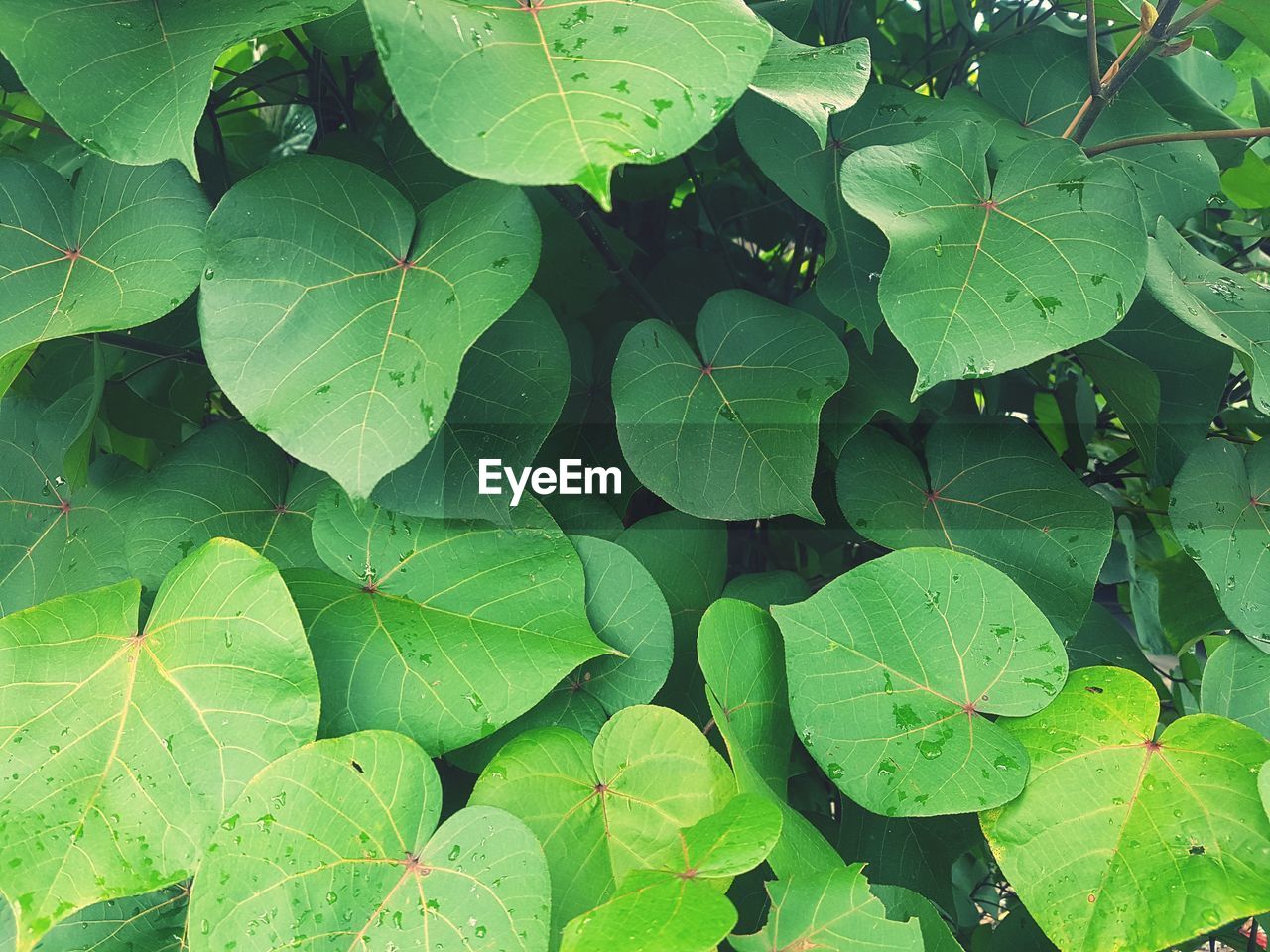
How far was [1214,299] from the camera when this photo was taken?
0.51 m

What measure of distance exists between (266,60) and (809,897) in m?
0.59

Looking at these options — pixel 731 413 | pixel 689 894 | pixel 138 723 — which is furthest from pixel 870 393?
pixel 138 723

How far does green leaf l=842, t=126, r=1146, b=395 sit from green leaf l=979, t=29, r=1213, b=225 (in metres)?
0.16

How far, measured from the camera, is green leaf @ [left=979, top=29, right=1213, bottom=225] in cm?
56

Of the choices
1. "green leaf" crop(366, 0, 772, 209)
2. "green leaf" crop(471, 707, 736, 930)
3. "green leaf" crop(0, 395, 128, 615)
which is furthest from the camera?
"green leaf" crop(0, 395, 128, 615)

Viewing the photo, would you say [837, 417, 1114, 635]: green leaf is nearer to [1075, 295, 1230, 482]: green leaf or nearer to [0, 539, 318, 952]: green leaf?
[1075, 295, 1230, 482]: green leaf

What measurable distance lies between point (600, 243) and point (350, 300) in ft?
0.45

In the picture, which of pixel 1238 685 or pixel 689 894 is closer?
pixel 689 894

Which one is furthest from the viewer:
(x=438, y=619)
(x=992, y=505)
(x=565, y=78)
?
(x=992, y=505)

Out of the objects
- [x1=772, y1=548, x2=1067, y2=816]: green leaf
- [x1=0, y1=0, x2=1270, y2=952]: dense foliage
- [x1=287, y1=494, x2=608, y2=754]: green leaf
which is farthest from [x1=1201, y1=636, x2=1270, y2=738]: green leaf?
[x1=287, y1=494, x2=608, y2=754]: green leaf

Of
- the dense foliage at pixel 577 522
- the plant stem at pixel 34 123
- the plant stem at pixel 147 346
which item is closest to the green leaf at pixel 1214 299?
the dense foliage at pixel 577 522

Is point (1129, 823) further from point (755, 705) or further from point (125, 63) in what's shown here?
point (125, 63)

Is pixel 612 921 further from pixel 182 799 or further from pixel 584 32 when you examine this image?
pixel 584 32

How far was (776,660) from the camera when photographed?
468mm
